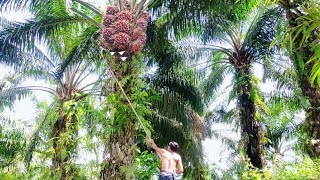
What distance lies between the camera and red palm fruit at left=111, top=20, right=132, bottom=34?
656 centimetres

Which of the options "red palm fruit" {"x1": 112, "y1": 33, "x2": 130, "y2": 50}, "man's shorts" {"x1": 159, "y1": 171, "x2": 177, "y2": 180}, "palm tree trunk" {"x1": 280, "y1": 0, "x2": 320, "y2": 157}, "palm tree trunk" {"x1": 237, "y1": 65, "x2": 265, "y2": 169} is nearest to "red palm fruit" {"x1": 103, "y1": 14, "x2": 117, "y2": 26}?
"red palm fruit" {"x1": 112, "y1": 33, "x2": 130, "y2": 50}

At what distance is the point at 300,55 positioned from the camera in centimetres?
679

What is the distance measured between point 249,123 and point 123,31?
188 inches

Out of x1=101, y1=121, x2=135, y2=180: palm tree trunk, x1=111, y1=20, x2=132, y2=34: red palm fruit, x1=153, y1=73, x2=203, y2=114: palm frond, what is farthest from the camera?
x1=153, y1=73, x2=203, y2=114: palm frond

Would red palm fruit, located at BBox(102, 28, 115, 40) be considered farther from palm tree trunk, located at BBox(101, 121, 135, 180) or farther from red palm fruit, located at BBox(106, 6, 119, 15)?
palm tree trunk, located at BBox(101, 121, 135, 180)

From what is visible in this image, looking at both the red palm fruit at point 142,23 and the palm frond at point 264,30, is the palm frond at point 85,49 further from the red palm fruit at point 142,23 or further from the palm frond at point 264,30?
the palm frond at point 264,30

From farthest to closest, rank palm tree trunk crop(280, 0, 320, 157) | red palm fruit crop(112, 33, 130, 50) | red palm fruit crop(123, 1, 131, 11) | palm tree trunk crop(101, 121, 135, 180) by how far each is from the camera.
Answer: red palm fruit crop(123, 1, 131, 11)
palm tree trunk crop(280, 0, 320, 157)
red palm fruit crop(112, 33, 130, 50)
palm tree trunk crop(101, 121, 135, 180)

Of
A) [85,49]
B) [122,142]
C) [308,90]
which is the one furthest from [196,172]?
[122,142]

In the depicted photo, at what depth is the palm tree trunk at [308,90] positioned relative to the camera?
21.9 ft

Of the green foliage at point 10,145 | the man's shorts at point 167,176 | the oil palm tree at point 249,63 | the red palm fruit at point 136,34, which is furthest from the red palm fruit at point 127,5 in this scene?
the green foliage at point 10,145

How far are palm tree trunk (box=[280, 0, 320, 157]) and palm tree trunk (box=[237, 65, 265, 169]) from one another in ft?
9.30

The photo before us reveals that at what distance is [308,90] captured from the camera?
6.89m

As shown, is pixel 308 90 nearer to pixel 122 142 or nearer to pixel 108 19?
pixel 122 142

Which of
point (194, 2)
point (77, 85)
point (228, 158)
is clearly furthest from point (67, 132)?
point (228, 158)
